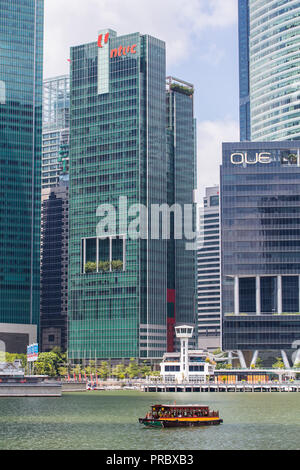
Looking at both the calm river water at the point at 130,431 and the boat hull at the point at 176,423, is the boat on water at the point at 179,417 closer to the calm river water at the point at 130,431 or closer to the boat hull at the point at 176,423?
the boat hull at the point at 176,423

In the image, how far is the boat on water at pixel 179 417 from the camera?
125m

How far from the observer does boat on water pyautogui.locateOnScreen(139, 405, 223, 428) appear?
12488cm

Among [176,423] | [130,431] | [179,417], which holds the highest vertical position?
[179,417]

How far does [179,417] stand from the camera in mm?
126250

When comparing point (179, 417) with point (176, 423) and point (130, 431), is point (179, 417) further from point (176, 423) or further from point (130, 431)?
point (130, 431)

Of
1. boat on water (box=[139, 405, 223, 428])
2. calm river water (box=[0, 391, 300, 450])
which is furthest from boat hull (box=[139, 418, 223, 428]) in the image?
calm river water (box=[0, 391, 300, 450])

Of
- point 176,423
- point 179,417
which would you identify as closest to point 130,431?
point 176,423

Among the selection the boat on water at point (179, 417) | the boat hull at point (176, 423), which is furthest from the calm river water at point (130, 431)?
the boat on water at point (179, 417)
